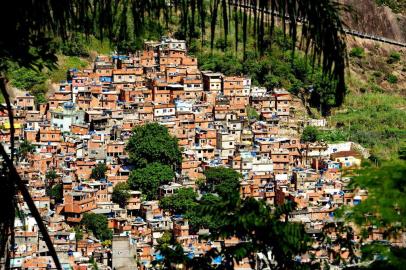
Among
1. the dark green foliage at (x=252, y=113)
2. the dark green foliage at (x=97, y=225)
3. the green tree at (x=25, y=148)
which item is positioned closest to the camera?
the dark green foliage at (x=97, y=225)

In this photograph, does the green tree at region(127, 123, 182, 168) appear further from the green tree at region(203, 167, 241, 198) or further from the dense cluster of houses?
the green tree at region(203, 167, 241, 198)

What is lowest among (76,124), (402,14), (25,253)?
(25,253)

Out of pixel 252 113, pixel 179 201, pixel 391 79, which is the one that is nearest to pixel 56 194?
pixel 179 201

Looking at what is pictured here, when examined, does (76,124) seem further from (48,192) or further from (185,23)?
(185,23)

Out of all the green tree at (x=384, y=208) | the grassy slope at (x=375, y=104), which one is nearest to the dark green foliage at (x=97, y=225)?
the grassy slope at (x=375, y=104)

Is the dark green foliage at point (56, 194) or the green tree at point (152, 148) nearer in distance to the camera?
the dark green foliage at point (56, 194)

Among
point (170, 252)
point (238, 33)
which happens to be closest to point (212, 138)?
point (170, 252)

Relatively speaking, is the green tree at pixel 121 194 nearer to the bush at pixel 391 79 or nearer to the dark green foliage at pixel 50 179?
the dark green foliage at pixel 50 179
